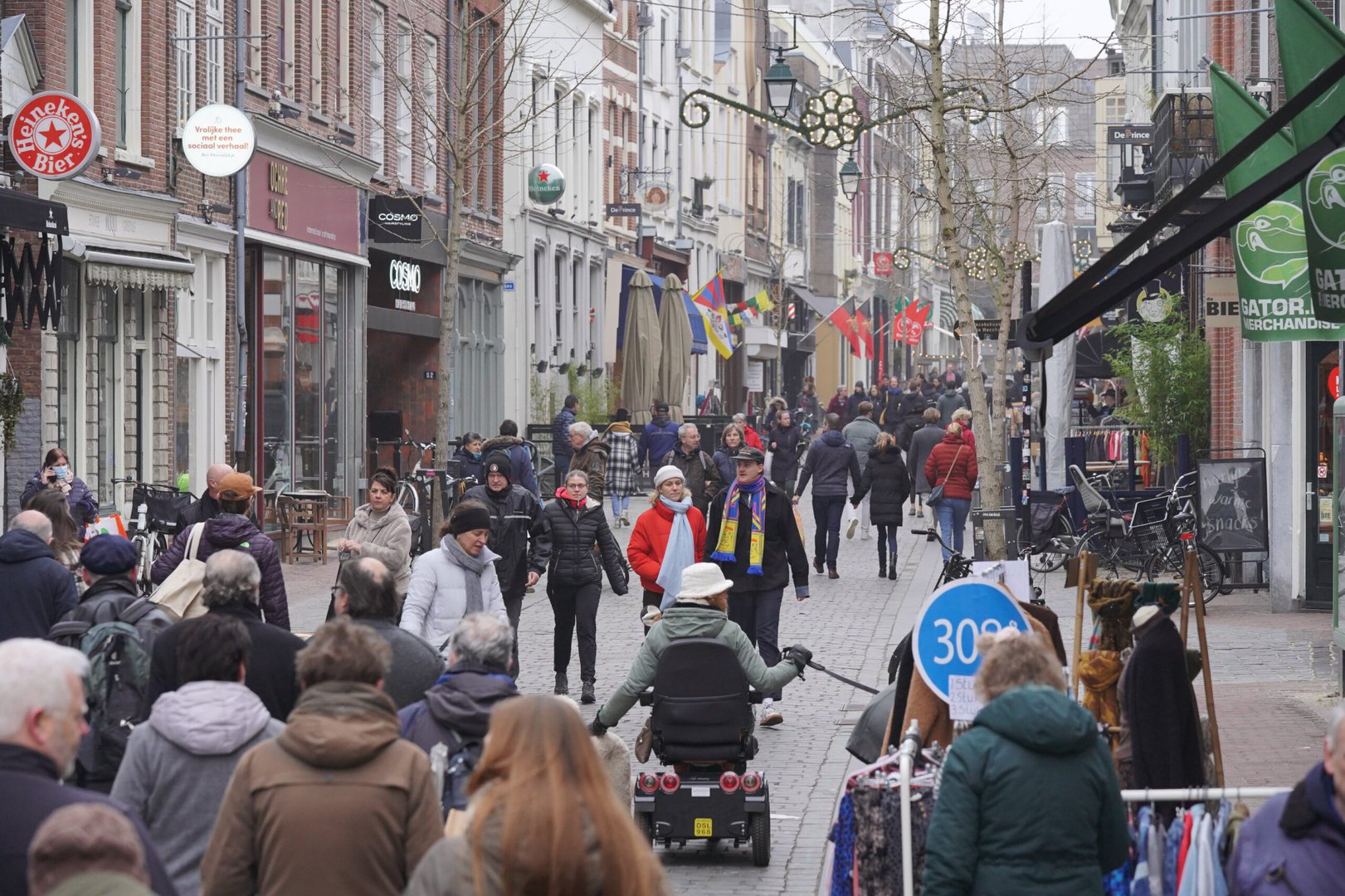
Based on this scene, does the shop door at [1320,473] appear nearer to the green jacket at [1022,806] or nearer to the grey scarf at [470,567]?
the grey scarf at [470,567]

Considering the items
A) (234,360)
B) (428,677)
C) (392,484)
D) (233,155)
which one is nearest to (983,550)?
(392,484)

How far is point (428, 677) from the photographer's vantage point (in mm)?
7453

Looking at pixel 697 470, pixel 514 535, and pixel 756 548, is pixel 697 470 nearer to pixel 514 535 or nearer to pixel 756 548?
pixel 756 548

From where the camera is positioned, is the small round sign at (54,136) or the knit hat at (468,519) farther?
the small round sign at (54,136)

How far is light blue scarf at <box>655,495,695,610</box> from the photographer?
1352 cm

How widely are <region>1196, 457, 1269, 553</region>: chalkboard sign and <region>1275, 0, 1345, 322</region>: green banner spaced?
9171 millimetres

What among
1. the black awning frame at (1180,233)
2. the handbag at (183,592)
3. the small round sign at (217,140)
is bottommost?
the handbag at (183,592)

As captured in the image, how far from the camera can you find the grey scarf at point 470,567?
34.5 ft

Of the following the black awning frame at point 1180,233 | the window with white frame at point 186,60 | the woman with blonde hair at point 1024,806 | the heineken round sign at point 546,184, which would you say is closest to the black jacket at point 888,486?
the window with white frame at point 186,60

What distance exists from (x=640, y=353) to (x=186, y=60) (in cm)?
1590

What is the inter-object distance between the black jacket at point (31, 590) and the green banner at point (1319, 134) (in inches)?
268

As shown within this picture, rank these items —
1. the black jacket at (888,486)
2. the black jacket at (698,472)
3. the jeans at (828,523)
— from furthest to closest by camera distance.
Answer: the jeans at (828,523) < the black jacket at (888,486) < the black jacket at (698,472)

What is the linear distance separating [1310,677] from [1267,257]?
128 inches

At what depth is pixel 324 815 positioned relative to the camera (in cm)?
483
